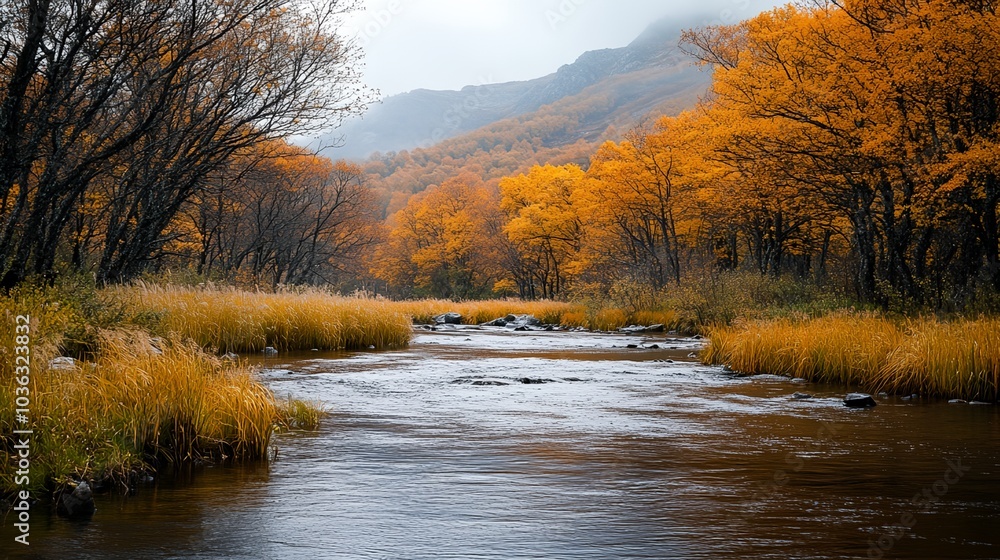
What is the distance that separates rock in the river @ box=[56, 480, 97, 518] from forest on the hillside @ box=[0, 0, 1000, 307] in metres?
6.52

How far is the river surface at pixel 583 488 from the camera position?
458cm

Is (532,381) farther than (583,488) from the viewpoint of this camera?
Yes

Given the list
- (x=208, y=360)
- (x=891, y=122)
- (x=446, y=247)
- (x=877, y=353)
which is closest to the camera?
(x=208, y=360)

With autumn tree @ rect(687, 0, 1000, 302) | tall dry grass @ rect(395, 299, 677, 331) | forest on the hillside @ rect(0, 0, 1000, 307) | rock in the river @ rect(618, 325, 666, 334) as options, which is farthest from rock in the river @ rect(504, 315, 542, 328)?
autumn tree @ rect(687, 0, 1000, 302)

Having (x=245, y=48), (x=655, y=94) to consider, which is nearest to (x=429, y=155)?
(x=655, y=94)

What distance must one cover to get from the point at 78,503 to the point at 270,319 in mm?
13214

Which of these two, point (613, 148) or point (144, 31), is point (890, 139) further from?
point (613, 148)

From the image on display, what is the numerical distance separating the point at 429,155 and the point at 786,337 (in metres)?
105

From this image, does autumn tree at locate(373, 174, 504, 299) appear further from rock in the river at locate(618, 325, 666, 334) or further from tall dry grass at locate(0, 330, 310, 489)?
tall dry grass at locate(0, 330, 310, 489)

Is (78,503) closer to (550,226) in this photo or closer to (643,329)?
(643,329)

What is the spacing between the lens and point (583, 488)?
5.97 m

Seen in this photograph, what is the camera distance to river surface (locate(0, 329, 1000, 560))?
4582mm

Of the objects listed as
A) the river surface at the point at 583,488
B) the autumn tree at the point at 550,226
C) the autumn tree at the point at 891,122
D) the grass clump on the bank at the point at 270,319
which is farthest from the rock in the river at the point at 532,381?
the autumn tree at the point at 550,226

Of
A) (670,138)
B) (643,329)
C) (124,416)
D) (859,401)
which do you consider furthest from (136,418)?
(670,138)
